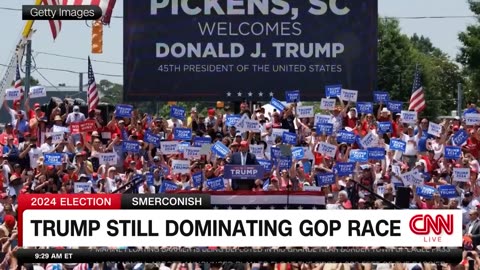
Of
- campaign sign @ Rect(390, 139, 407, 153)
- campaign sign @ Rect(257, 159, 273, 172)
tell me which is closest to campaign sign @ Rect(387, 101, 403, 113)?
campaign sign @ Rect(390, 139, 407, 153)

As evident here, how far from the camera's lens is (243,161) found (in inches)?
898

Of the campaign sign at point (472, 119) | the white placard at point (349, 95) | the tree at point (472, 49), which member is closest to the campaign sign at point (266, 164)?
the white placard at point (349, 95)

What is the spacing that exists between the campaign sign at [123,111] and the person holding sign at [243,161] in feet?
13.3

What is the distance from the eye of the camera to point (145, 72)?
29641 millimetres

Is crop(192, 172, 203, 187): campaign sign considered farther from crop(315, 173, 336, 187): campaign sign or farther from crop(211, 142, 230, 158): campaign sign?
crop(315, 173, 336, 187): campaign sign

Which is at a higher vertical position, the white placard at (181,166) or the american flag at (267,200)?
the white placard at (181,166)

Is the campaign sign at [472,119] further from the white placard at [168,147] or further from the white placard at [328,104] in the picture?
the white placard at [168,147]

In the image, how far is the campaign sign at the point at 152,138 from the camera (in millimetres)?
25766

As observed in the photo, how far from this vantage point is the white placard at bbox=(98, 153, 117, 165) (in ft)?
81.3

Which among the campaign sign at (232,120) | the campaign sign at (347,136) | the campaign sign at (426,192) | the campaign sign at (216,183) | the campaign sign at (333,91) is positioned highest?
the campaign sign at (333,91)

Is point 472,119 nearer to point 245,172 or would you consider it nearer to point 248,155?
point 248,155

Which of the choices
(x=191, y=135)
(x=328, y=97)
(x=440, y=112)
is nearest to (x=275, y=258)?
(x=191, y=135)

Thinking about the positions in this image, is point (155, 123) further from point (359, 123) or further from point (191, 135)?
point (359, 123)

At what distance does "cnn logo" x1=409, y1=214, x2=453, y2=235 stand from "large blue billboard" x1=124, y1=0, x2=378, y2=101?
16614 millimetres
